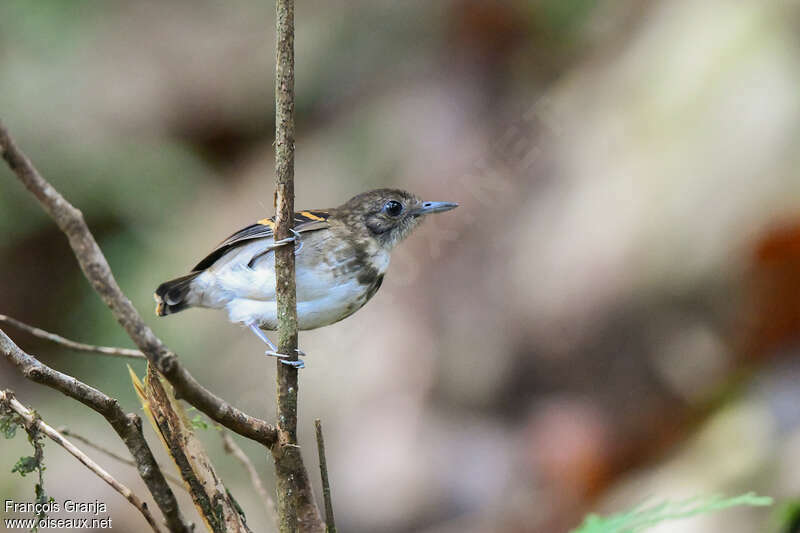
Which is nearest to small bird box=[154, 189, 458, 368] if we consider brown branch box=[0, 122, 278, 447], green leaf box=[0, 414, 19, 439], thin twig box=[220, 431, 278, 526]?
thin twig box=[220, 431, 278, 526]

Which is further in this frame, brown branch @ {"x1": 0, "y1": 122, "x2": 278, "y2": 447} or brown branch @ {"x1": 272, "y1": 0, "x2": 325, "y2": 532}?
brown branch @ {"x1": 272, "y1": 0, "x2": 325, "y2": 532}

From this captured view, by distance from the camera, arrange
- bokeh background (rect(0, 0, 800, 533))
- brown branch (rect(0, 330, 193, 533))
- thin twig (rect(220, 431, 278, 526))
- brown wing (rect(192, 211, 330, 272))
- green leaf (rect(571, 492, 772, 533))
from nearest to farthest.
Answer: green leaf (rect(571, 492, 772, 533)), brown branch (rect(0, 330, 193, 533)), thin twig (rect(220, 431, 278, 526)), brown wing (rect(192, 211, 330, 272)), bokeh background (rect(0, 0, 800, 533))

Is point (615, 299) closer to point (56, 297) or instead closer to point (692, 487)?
point (692, 487)

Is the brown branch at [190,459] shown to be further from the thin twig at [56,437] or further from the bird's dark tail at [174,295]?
the bird's dark tail at [174,295]

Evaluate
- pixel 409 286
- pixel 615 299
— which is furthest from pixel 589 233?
pixel 409 286

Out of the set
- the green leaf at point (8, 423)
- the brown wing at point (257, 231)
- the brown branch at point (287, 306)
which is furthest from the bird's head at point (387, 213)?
the green leaf at point (8, 423)

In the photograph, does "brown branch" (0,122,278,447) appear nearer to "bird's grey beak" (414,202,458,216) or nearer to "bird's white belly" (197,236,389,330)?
"bird's white belly" (197,236,389,330)
